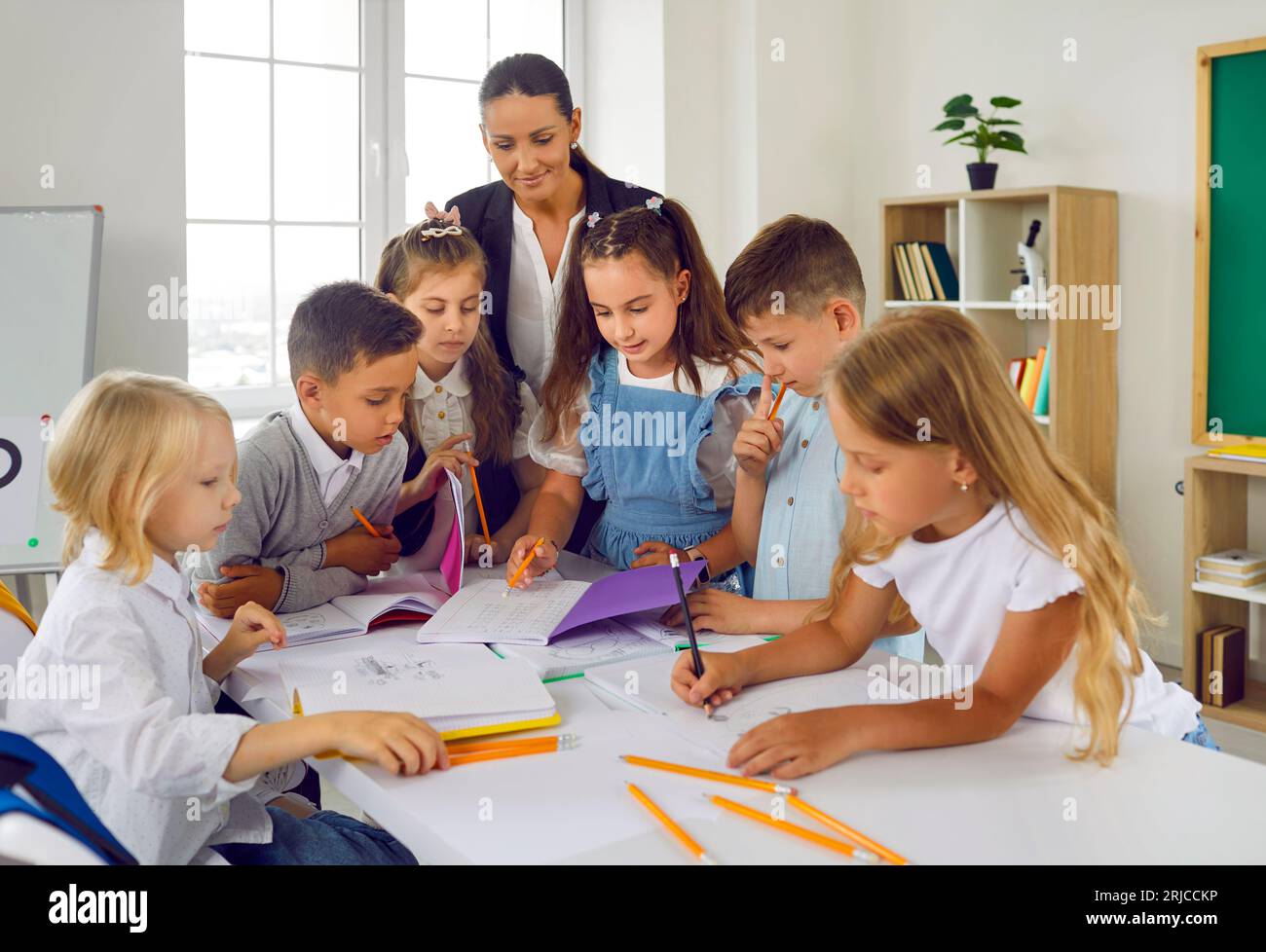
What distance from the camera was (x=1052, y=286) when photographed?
3988mm

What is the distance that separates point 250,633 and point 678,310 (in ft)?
3.10

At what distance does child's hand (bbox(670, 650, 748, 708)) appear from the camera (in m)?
1.38

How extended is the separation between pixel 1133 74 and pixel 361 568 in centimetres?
332

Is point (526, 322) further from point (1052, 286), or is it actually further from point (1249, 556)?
point (1249, 556)

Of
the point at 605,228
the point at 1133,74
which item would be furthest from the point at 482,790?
the point at 1133,74

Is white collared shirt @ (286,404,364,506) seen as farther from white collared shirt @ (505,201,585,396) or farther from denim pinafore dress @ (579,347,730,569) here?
white collared shirt @ (505,201,585,396)

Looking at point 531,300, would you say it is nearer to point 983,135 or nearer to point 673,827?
point 673,827

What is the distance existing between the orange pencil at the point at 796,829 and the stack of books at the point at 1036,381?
323 centimetres

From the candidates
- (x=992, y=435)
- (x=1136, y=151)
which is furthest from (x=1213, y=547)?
(x=992, y=435)

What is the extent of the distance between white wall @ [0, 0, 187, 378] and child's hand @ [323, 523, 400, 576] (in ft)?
6.65

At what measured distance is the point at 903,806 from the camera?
1.10 m

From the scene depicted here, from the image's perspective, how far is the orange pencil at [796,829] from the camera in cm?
99

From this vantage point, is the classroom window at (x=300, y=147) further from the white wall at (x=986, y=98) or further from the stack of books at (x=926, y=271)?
the stack of books at (x=926, y=271)

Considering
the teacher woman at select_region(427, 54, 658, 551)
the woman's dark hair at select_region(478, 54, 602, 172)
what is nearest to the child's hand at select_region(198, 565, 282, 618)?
the teacher woman at select_region(427, 54, 658, 551)
